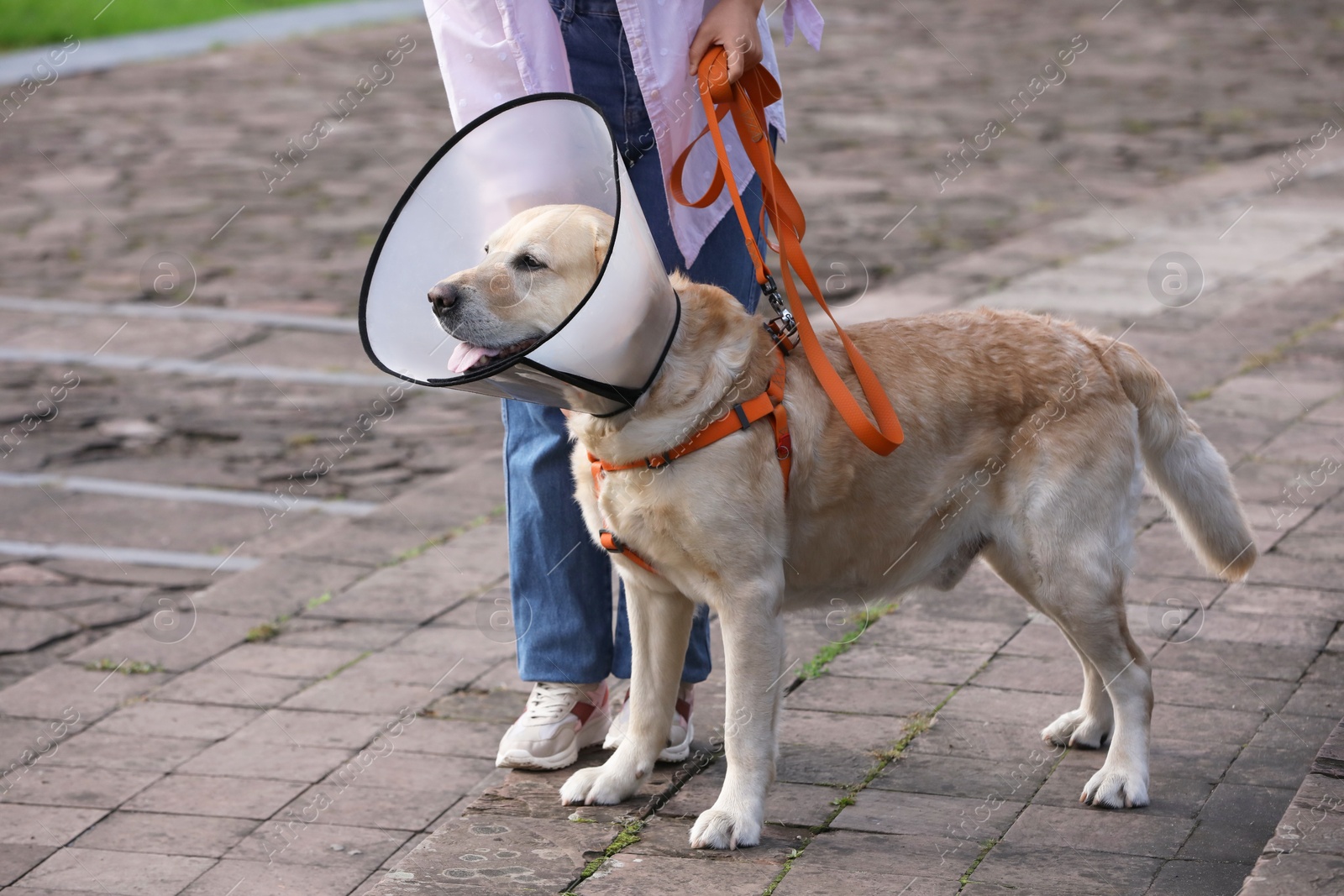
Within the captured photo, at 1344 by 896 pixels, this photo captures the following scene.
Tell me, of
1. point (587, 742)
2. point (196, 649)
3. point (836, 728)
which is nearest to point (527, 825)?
point (587, 742)

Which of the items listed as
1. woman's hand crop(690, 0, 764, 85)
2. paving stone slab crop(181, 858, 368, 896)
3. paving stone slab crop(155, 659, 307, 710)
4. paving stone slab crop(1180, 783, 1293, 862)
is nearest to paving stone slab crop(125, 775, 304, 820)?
paving stone slab crop(181, 858, 368, 896)

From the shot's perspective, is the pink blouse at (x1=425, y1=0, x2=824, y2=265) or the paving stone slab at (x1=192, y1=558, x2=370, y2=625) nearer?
the pink blouse at (x1=425, y1=0, x2=824, y2=265)

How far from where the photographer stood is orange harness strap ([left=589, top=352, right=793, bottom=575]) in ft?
10.3

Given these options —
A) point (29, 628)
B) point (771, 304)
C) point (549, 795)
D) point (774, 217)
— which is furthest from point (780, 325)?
point (29, 628)

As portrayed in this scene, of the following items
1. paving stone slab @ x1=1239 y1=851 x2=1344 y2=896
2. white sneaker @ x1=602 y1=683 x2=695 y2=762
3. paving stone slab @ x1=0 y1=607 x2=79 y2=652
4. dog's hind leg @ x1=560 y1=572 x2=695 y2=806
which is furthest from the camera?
paving stone slab @ x1=0 y1=607 x2=79 y2=652

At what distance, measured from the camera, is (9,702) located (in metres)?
4.33

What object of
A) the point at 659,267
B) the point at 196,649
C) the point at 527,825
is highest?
the point at 659,267

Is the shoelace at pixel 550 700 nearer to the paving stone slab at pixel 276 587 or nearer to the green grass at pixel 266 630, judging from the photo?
the green grass at pixel 266 630

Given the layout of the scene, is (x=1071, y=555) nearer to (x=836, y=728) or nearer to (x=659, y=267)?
(x=836, y=728)

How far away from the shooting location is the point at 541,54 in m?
3.34

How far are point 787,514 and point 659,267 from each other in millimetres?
616

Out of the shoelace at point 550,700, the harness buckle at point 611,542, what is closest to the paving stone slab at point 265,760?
the shoelace at point 550,700

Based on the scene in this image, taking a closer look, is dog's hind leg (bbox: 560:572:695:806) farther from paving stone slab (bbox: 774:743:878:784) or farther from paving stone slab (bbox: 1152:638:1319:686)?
paving stone slab (bbox: 1152:638:1319:686)

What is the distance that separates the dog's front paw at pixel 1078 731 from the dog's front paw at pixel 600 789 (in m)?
1.03
